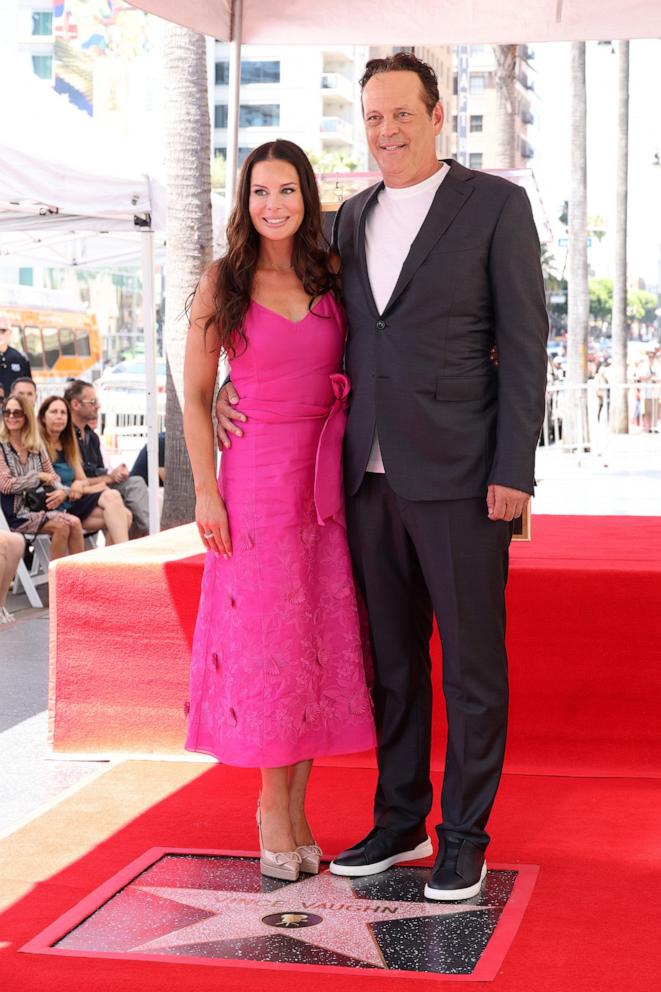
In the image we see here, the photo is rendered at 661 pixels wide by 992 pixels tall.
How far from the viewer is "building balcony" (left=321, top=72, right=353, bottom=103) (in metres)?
103

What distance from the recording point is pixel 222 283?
3674 mm

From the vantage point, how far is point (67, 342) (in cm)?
2734

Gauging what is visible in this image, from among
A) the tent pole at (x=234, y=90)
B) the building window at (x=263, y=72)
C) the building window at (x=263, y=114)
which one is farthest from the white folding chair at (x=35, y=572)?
the building window at (x=263, y=72)

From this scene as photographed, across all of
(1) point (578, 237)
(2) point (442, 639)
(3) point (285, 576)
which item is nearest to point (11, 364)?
(3) point (285, 576)

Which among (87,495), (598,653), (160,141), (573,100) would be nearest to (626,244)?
(573,100)

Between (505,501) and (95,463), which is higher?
(505,501)

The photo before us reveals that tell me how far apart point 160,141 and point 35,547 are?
3670mm

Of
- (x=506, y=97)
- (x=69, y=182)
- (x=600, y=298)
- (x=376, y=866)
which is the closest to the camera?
(x=376, y=866)

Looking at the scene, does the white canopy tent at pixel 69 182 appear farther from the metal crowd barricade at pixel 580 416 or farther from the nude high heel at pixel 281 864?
the metal crowd barricade at pixel 580 416

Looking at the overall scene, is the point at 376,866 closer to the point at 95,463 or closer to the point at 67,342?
the point at 95,463

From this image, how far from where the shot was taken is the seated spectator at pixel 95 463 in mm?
9930

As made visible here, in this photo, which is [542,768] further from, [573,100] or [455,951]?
[573,100]

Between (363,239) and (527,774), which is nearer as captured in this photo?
(363,239)

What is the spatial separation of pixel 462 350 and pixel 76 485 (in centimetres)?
623
